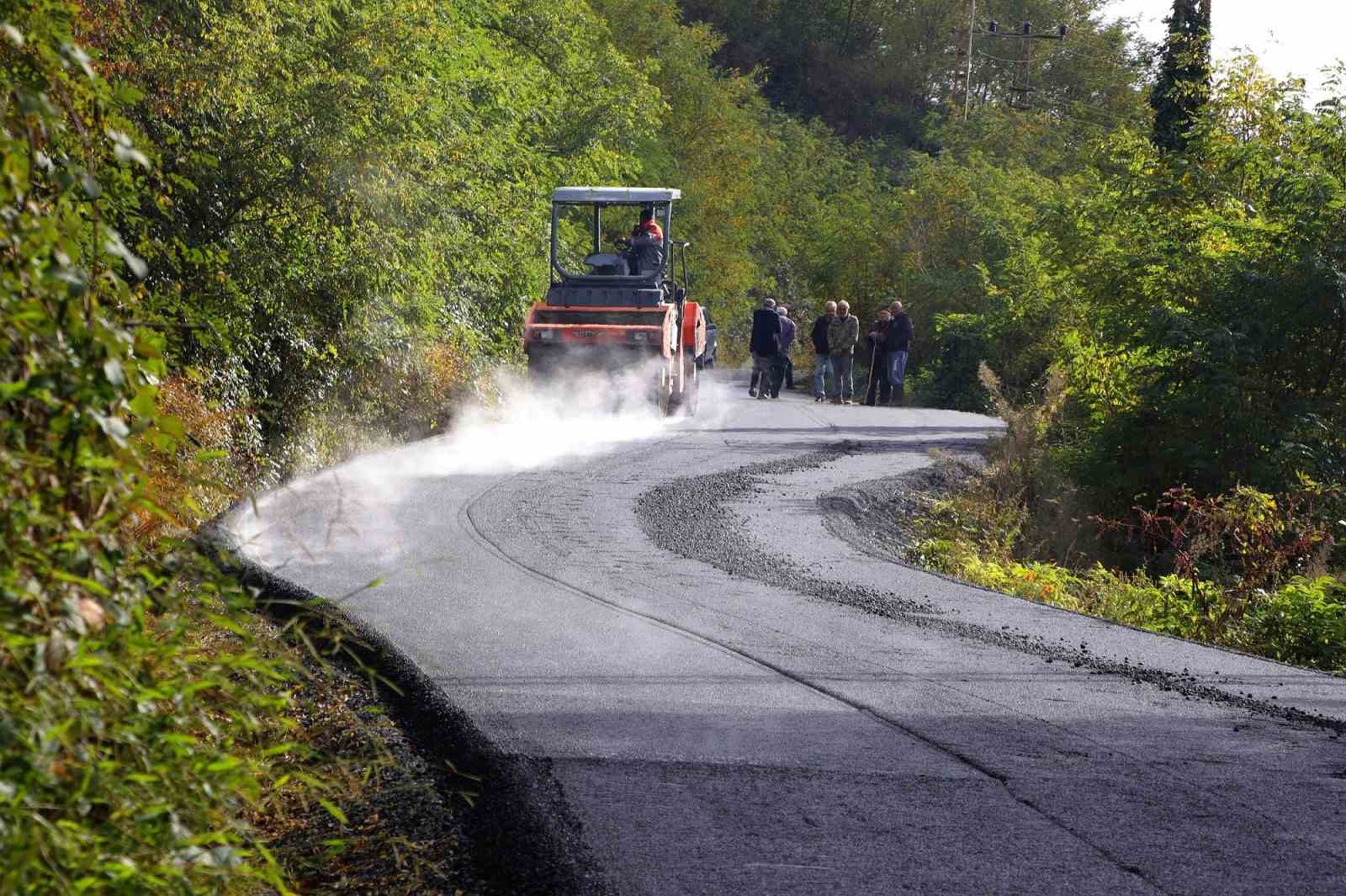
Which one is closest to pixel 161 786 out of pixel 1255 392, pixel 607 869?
pixel 607 869

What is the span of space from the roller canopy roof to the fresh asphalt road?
1212 centimetres

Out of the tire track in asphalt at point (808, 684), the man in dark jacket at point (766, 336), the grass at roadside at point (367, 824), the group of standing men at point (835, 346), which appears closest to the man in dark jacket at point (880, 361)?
the group of standing men at point (835, 346)

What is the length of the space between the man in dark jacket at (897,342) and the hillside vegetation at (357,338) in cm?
314

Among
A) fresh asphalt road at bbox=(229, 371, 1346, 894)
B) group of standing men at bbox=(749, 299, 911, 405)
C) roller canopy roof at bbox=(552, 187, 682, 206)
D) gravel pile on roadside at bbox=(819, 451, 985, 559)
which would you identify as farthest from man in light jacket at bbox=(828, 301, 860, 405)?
fresh asphalt road at bbox=(229, 371, 1346, 894)

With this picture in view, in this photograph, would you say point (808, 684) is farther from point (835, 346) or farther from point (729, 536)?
point (835, 346)

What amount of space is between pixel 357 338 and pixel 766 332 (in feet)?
44.7

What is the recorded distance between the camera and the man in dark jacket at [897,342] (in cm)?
3095

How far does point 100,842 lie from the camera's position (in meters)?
2.86

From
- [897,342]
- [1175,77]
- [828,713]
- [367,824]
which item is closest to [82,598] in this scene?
[367,824]

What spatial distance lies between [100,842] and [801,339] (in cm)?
5058

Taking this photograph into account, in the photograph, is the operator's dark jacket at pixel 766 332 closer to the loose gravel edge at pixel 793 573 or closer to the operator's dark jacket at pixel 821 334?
the operator's dark jacket at pixel 821 334

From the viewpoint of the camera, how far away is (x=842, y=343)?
30.2 m

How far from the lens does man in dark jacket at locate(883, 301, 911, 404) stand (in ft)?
102

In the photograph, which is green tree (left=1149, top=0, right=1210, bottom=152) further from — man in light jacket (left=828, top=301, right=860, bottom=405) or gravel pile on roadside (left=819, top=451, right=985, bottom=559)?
gravel pile on roadside (left=819, top=451, right=985, bottom=559)
